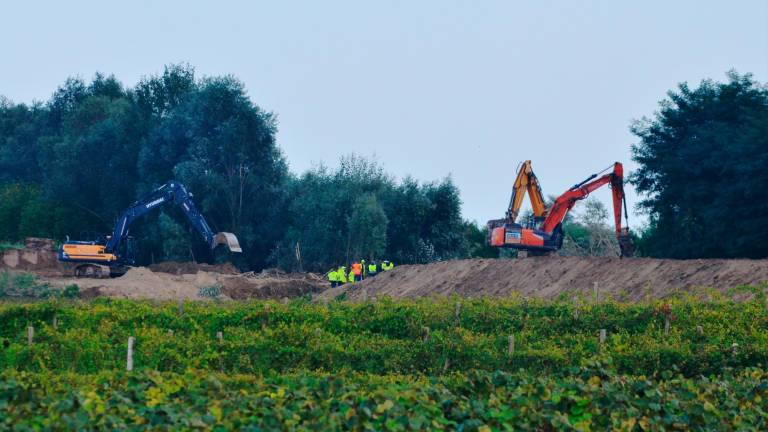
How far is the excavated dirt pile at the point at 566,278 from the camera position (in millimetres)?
33969

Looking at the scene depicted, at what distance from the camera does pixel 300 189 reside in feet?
235

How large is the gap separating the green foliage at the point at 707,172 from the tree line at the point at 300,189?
7cm

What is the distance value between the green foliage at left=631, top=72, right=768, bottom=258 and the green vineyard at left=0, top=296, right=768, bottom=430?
1631cm

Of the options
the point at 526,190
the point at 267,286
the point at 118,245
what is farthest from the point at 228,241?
the point at 526,190

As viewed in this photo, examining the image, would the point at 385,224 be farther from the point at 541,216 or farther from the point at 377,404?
the point at 377,404

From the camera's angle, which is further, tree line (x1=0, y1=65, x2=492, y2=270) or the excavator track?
tree line (x1=0, y1=65, x2=492, y2=270)

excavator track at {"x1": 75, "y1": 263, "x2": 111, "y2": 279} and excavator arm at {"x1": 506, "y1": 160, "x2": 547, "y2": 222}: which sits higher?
excavator arm at {"x1": 506, "y1": 160, "x2": 547, "y2": 222}

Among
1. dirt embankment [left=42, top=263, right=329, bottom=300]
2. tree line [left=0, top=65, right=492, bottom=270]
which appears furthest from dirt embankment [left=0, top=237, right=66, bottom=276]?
dirt embankment [left=42, top=263, right=329, bottom=300]

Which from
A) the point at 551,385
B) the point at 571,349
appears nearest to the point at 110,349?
the point at 571,349

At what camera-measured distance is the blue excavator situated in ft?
174

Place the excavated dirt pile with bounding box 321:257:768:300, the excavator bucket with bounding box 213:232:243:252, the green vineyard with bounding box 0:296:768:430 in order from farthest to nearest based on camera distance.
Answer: the excavator bucket with bounding box 213:232:243:252 < the excavated dirt pile with bounding box 321:257:768:300 < the green vineyard with bounding box 0:296:768:430

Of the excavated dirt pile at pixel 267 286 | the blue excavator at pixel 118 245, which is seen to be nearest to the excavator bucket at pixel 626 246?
the excavated dirt pile at pixel 267 286

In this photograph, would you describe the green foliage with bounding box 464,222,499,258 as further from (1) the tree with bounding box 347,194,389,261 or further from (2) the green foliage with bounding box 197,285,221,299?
(2) the green foliage with bounding box 197,285,221,299

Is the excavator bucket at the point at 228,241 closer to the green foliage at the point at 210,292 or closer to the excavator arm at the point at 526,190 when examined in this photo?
the green foliage at the point at 210,292
